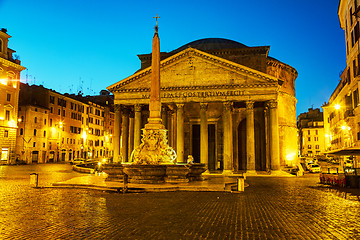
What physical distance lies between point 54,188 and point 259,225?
1122cm

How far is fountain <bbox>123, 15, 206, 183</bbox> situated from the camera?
1546 cm

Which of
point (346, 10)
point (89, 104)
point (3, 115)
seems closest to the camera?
point (346, 10)

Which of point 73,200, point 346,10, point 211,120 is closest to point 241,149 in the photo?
point 211,120

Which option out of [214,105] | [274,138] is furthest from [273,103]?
[214,105]

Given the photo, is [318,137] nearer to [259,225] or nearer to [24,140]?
[24,140]

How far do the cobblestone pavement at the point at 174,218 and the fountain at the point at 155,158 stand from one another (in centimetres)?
368

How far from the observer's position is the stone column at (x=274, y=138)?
28.8 meters

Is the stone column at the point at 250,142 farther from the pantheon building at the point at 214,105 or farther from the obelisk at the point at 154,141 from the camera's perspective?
the obelisk at the point at 154,141

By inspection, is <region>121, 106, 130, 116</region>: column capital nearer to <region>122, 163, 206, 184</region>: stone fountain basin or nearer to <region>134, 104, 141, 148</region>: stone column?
<region>134, 104, 141, 148</region>: stone column

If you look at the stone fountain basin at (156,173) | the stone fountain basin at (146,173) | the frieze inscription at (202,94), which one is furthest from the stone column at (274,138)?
the stone fountain basin at (146,173)

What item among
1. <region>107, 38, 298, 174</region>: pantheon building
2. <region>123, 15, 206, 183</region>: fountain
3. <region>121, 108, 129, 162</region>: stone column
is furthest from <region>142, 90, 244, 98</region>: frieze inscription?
<region>123, 15, 206, 183</region>: fountain

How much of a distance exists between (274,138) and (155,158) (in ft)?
53.0

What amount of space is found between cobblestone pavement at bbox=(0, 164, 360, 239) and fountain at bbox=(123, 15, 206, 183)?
368 centimetres

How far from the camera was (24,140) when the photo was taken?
46.9 metres
